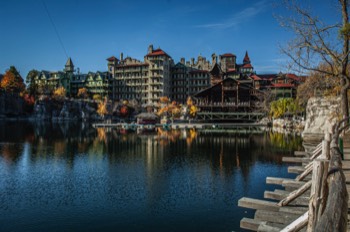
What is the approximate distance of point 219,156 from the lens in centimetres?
3394

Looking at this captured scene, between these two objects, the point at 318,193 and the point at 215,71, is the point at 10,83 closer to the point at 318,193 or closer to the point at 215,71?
the point at 215,71

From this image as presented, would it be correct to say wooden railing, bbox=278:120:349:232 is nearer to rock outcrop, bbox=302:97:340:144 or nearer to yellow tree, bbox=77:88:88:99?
rock outcrop, bbox=302:97:340:144

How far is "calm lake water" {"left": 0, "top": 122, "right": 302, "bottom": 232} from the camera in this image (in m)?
14.9

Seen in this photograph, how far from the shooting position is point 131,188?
20672mm

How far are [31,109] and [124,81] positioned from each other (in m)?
38.0

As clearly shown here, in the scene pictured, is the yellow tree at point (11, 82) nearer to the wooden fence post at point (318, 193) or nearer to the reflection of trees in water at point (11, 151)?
the reflection of trees in water at point (11, 151)

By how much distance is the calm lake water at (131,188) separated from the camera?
14883 millimetres

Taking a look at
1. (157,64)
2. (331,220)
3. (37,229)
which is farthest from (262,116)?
(331,220)

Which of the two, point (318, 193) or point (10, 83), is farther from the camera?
point (10, 83)

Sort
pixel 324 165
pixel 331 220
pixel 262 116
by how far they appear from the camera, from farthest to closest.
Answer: pixel 262 116 → pixel 324 165 → pixel 331 220

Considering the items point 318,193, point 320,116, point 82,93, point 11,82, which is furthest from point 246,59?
point 318,193

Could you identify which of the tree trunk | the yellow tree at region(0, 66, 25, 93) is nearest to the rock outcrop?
the tree trunk

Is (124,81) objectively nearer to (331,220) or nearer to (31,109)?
(31,109)

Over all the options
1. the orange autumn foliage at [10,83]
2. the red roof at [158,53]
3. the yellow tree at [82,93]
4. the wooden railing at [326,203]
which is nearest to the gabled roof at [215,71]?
the red roof at [158,53]
